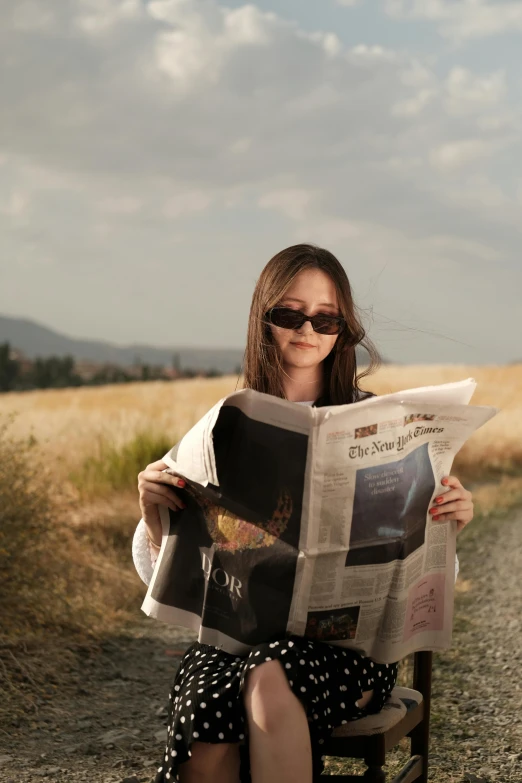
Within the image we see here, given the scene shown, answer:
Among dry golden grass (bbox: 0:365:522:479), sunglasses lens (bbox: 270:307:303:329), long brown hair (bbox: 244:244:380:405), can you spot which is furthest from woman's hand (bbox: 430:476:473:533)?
dry golden grass (bbox: 0:365:522:479)

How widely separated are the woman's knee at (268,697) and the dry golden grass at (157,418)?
1807mm

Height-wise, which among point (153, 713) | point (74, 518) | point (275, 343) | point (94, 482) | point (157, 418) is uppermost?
point (275, 343)

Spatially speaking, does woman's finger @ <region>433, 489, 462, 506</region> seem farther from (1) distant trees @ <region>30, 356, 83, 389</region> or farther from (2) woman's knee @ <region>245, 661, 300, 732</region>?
(1) distant trees @ <region>30, 356, 83, 389</region>

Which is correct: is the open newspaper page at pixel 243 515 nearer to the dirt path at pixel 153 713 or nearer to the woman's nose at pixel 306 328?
the woman's nose at pixel 306 328

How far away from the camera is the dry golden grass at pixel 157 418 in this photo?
22.6ft

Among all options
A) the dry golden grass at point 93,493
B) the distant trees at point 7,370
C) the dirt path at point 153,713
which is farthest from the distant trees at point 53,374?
the dirt path at point 153,713

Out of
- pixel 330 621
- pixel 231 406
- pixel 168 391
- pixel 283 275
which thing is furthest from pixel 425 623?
pixel 168 391

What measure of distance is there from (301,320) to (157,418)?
594 cm

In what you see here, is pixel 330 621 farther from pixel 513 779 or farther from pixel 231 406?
pixel 513 779

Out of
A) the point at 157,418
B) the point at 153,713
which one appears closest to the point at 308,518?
the point at 153,713


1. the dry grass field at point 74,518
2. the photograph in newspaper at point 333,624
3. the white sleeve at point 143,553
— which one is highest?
the white sleeve at point 143,553

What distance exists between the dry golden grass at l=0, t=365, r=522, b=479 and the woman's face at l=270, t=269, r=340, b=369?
1.23 m

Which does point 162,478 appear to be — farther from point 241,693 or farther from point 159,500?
point 241,693

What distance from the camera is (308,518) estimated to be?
180 cm
